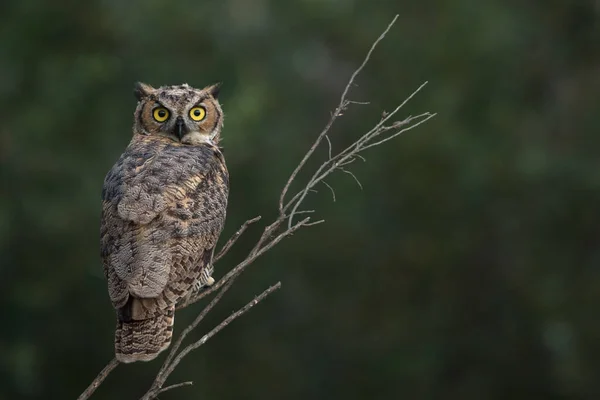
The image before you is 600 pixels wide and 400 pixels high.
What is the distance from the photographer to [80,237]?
1215cm

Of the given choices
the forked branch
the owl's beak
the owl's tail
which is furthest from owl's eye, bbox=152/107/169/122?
the owl's tail

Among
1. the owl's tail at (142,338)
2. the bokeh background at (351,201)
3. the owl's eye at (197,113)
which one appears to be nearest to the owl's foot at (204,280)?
the owl's tail at (142,338)

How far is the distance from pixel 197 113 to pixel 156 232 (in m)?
1.16

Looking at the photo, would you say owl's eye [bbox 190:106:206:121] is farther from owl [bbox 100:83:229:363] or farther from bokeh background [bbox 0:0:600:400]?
bokeh background [bbox 0:0:600:400]

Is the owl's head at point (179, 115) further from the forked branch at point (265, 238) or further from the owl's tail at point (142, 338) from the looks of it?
the owl's tail at point (142, 338)

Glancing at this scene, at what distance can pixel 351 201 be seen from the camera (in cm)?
1349

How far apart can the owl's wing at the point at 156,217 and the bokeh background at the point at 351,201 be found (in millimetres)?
6627

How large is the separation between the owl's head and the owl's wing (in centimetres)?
37

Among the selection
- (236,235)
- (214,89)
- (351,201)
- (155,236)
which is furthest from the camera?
(351,201)

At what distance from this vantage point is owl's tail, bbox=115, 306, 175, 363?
173 inches

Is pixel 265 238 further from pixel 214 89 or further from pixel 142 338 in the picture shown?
pixel 214 89

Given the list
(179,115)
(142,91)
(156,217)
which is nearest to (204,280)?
(156,217)

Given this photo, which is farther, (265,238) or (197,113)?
(197,113)

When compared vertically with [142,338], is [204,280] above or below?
below
